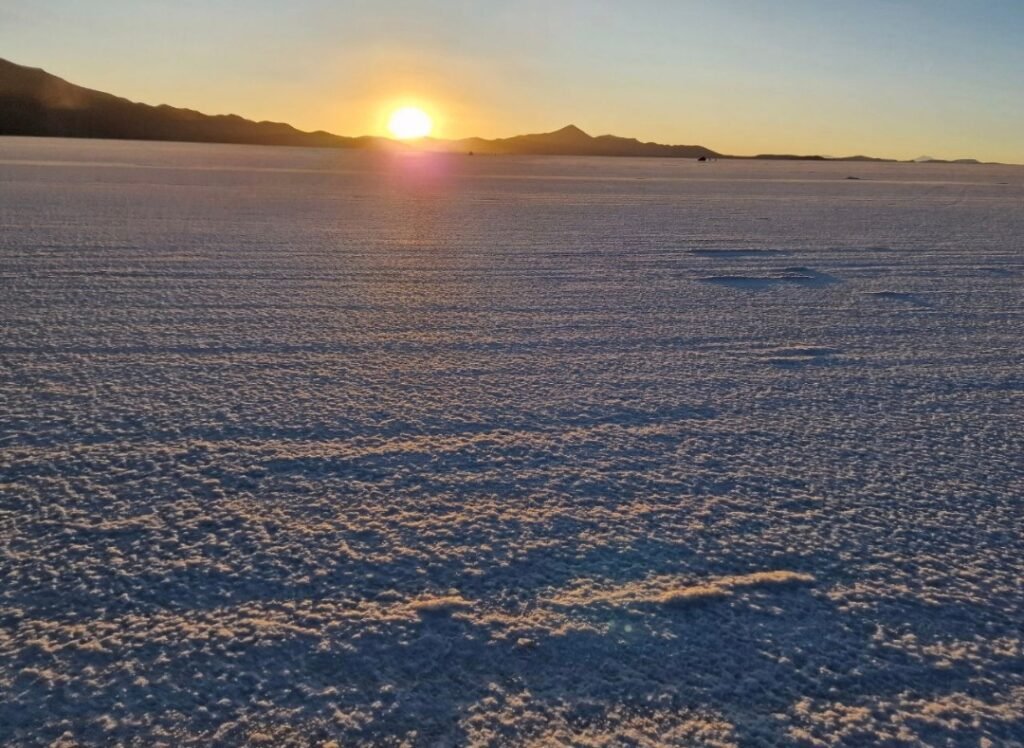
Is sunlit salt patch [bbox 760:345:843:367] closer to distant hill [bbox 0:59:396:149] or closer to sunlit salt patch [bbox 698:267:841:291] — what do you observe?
sunlit salt patch [bbox 698:267:841:291]

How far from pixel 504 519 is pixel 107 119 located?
151 m

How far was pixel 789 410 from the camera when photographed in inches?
136

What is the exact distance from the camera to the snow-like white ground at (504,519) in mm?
1676

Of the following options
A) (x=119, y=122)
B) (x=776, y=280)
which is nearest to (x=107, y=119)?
(x=119, y=122)

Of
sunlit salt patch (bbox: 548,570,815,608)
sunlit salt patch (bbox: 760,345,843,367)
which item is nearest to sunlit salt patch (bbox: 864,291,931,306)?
sunlit salt patch (bbox: 760,345,843,367)

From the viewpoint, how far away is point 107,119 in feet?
421

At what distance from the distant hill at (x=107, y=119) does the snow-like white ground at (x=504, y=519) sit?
11996 centimetres

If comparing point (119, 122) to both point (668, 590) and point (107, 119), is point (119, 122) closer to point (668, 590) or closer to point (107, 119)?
point (107, 119)

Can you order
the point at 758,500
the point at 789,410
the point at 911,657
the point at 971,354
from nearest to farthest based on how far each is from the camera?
the point at 911,657 < the point at 758,500 < the point at 789,410 < the point at 971,354

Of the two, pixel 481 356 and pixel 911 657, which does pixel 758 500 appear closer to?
pixel 911 657

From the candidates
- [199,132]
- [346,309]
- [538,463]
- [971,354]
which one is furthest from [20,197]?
[199,132]

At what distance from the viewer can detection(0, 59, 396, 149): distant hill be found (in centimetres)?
11475

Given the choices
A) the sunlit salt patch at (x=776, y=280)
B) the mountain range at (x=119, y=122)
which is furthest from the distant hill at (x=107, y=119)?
the sunlit salt patch at (x=776, y=280)

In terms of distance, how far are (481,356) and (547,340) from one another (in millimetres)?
553
